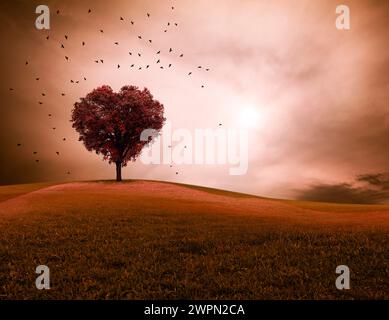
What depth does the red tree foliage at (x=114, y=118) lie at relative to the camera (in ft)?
235

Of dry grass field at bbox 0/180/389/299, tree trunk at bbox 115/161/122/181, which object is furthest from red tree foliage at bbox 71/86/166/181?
dry grass field at bbox 0/180/389/299

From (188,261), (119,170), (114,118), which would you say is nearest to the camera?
(188,261)

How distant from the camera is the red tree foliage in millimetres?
71619

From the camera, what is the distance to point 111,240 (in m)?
18.9

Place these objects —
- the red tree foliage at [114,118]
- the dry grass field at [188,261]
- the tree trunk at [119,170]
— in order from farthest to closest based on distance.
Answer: the tree trunk at [119,170] < the red tree foliage at [114,118] < the dry grass field at [188,261]

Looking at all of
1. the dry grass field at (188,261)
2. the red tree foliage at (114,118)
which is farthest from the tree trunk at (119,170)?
the dry grass field at (188,261)

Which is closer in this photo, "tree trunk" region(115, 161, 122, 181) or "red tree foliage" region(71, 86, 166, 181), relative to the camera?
"red tree foliage" region(71, 86, 166, 181)

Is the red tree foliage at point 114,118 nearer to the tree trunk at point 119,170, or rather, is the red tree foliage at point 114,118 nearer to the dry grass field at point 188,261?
the tree trunk at point 119,170

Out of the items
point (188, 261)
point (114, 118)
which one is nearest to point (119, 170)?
point (114, 118)

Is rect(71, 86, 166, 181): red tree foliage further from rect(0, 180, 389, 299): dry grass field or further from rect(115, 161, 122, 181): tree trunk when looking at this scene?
rect(0, 180, 389, 299): dry grass field

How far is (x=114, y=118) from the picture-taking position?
71.2 m

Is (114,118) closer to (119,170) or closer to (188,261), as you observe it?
(119,170)

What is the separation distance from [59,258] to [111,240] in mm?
3651
